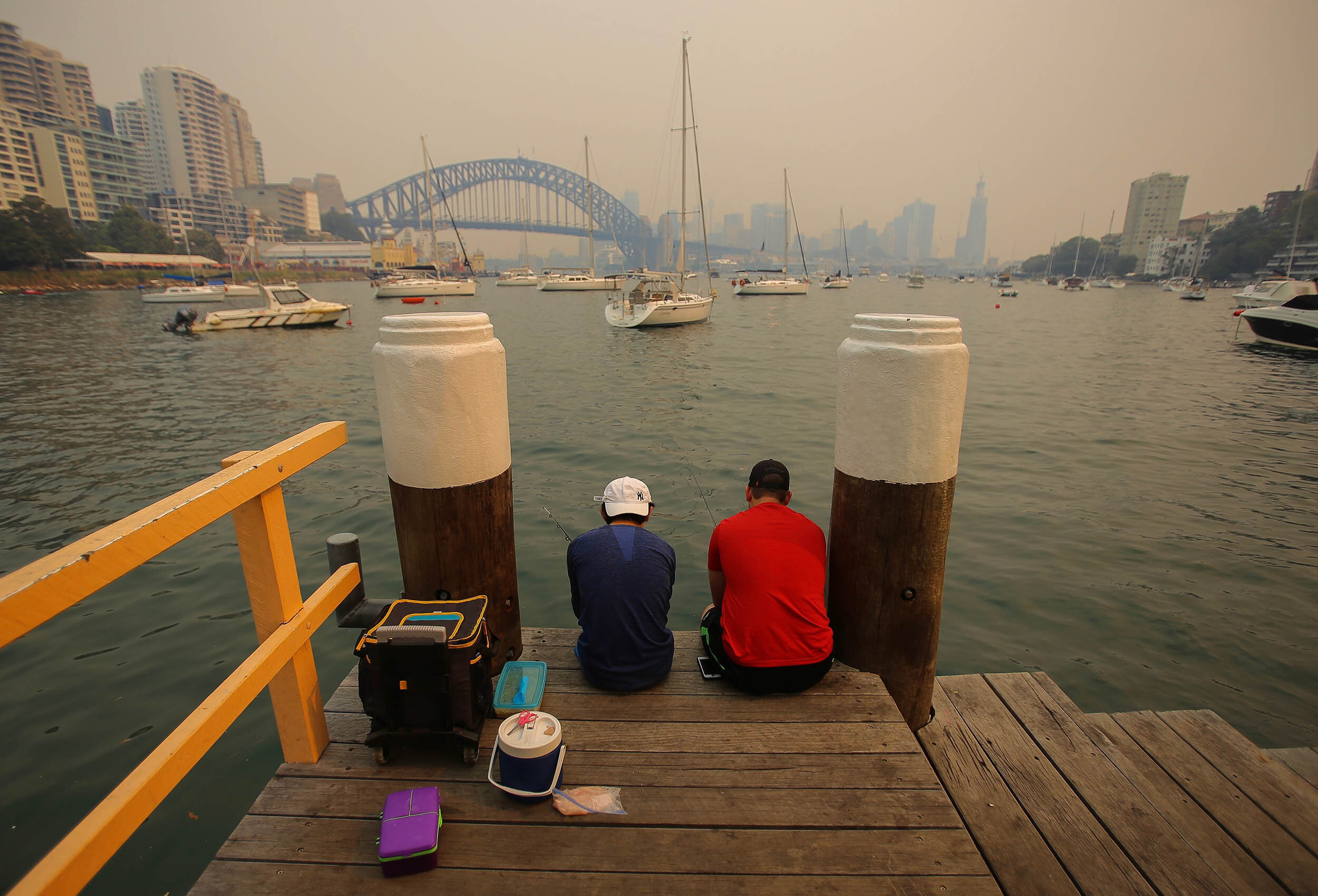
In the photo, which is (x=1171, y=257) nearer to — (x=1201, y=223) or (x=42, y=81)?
(x=1201, y=223)

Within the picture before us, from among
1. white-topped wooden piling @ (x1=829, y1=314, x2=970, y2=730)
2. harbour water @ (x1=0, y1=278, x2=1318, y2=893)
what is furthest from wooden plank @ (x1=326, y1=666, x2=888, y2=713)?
harbour water @ (x1=0, y1=278, x2=1318, y2=893)

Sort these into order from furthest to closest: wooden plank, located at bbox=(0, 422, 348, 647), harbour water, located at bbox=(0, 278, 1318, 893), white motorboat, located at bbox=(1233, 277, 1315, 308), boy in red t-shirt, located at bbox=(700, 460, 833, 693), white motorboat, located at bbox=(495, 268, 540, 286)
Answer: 1. white motorboat, located at bbox=(495, 268, 540, 286)
2. white motorboat, located at bbox=(1233, 277, 1315, 308)
3. harbour water, located at bbox=(0, 278, 1318, 893)
4. boy in red t-shirt, located at bbox=(700, 460, 833, 693)
5. wooden plank, located at bbox=(0, 422, 348, 647)

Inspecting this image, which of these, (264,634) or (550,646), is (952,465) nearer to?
(550,646)

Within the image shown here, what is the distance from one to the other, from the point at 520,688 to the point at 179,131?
25423 cm

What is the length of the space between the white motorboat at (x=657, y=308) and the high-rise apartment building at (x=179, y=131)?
8245 inches

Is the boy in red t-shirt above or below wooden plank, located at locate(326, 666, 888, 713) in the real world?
above

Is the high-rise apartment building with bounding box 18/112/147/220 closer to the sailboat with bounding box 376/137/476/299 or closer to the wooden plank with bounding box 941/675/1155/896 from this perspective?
the sailboat with bounding box 376/137/476/299

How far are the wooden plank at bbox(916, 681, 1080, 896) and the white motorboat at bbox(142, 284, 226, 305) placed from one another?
64.2 meters

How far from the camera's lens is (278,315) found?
32.2 meters

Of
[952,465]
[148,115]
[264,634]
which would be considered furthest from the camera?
[148,115]

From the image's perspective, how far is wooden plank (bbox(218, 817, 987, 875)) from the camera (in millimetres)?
2133

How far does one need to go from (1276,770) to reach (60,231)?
10167 cm

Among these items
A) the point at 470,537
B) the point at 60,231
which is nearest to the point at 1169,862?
the point at 470,537

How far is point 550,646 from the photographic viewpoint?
3602 millimetres
